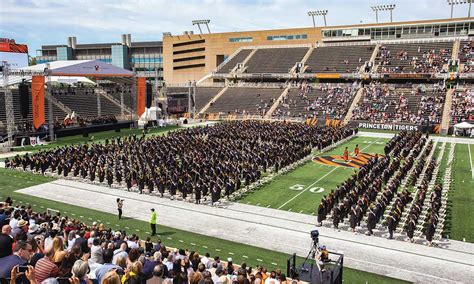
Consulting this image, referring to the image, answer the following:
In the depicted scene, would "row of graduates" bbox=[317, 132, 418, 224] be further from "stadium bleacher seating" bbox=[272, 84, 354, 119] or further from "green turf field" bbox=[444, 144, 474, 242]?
"stadium bleacher seating" bbox=[272, 84, 354, 119]

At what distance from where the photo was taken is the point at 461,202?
18.7 meters

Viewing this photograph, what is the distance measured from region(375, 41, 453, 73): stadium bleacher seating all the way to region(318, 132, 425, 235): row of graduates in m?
36.9

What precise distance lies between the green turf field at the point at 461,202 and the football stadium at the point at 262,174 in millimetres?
128

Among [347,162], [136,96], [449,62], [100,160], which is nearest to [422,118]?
[449,62]

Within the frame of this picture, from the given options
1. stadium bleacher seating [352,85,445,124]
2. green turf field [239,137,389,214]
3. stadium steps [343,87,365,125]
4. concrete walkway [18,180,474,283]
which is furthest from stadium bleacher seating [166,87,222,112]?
concrete walkway [18,180,474,283]

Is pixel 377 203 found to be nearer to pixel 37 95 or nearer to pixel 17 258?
pixel 17 258

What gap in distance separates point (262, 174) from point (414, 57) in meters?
44.6

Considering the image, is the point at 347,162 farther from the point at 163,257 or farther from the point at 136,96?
the point at 136,96

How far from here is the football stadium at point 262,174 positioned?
9.67 m

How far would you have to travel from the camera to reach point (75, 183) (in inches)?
875

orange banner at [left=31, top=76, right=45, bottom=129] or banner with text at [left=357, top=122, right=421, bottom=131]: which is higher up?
orange banner at [left=31, top=76, right=45, bottom=129]

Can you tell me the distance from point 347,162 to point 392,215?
1302 cm

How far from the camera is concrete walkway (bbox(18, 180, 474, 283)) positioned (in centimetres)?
1240

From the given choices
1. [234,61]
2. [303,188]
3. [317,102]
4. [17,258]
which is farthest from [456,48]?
[17,258]
